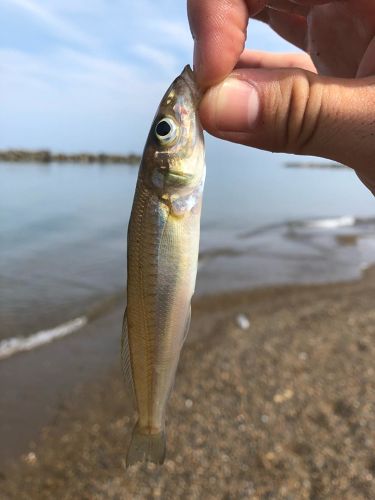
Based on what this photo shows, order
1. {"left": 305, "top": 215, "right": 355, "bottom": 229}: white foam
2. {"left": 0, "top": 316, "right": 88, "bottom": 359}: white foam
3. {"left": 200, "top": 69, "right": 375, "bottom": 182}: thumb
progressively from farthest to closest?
{"left": 305, "top": 215, "right": 355, "bottom": 229}: white foam < {"left": 0, "top": 316, "right": 88, "bottom": 359}: white foam < {"left": 200, "top": 69, "right": 375, "bottom": 182}: thumb

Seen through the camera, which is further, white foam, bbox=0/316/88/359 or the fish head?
white foam, bbox=0/316/88/359

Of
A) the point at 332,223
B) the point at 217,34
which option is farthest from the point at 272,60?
the point at 332,223

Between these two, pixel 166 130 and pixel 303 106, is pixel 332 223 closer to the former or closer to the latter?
pixel 303 106

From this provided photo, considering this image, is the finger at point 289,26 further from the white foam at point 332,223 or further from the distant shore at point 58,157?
the distant shore at point 58,157

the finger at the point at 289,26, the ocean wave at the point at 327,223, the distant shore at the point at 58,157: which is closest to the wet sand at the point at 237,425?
the finger at the point at 289,26

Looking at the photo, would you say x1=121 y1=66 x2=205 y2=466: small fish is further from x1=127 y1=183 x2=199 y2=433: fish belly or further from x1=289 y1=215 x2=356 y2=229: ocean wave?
x1=289 y1=215 x2=356 y2=229: ocean wave

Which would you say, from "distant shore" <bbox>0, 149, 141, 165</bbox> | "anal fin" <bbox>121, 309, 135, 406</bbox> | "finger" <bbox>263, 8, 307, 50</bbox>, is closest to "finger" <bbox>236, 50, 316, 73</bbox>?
"finger" <bbox>263, 8, 307, 50</bbox>
